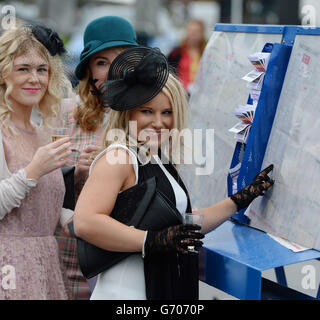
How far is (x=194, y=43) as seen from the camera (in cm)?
898

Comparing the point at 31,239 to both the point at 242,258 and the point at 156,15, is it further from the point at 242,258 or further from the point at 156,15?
the point at 156,15

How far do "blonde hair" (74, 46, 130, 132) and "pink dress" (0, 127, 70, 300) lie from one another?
0.40 meters

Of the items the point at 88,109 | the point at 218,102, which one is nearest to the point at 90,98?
the point at 88,109

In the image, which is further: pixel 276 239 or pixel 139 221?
pixel 276 239

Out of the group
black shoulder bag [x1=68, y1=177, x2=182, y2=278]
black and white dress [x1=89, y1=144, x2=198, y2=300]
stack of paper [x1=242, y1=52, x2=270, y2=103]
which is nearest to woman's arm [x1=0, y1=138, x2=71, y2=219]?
black and white dress [x1=89, y1=144, x2=198, y2=300]

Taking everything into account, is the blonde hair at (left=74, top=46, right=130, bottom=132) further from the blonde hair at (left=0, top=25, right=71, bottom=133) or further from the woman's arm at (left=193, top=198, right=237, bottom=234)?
the woman's arm at (left=193, top=198, right=237, bottom=234)

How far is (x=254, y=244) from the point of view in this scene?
2.78 metres

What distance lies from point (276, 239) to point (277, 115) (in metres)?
0.55

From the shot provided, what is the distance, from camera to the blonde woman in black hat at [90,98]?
10.7 feet

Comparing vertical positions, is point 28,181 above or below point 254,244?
above

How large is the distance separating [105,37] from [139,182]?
116cm

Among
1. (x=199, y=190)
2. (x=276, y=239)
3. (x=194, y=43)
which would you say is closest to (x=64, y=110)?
(x=199, y=190)

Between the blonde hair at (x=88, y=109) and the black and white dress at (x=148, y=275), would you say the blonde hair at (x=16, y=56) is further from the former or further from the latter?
the black and white dress at (x=148, y=275)
